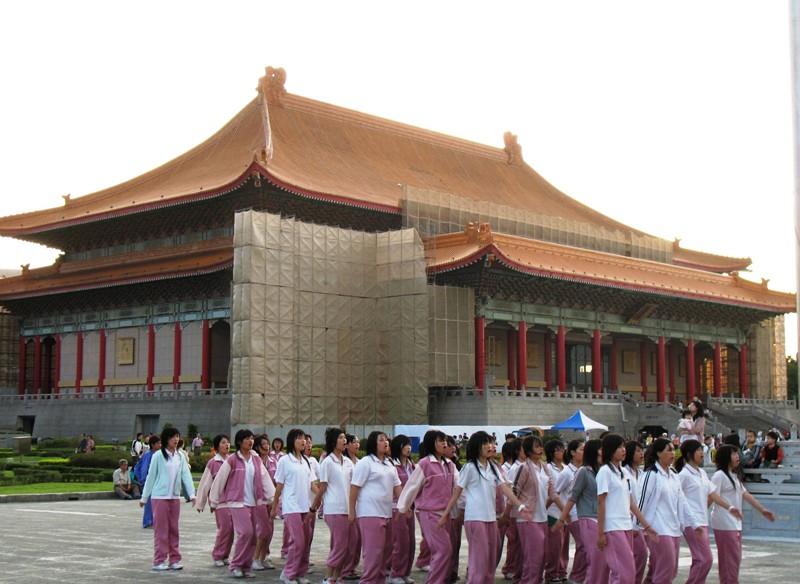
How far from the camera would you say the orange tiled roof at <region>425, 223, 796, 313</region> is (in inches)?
1933

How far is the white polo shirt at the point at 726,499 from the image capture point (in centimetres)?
1388

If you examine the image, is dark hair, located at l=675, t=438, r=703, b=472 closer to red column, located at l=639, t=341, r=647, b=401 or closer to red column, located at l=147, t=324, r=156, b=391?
red column, located at l=147, t=324, r=156, b=391

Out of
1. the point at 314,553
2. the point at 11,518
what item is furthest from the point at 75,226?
the point at 314,553

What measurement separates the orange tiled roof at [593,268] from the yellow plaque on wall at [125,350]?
14.6m

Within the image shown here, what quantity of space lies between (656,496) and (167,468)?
23.0ft

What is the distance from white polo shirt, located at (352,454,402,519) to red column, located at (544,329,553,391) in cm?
4226

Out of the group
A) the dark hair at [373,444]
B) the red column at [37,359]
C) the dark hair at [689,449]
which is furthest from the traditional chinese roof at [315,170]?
the dark hair at [689,449]

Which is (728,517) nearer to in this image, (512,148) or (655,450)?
(655,450)

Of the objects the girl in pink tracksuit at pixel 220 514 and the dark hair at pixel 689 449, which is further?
the girl in pink tracksuit at pixel 220 514

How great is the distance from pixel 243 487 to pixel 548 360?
41.7 metres

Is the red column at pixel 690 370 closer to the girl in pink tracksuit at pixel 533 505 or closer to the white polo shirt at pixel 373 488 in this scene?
the girl in pink tracksuit at pixel 533 505

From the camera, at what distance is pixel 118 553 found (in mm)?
17781

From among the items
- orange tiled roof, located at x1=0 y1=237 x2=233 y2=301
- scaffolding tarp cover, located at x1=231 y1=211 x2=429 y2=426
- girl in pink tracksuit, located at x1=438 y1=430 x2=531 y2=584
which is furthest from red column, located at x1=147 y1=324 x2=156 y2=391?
girl in pink tracksuit, located at x1=438 y1=430 x2=531 y2=584

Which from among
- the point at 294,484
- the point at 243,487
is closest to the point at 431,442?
the point at 294,484
